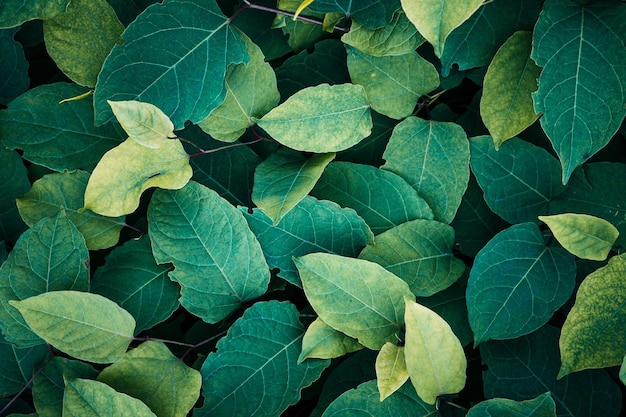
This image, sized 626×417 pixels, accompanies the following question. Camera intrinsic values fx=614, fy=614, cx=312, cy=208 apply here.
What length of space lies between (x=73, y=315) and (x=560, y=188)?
702 millimetres

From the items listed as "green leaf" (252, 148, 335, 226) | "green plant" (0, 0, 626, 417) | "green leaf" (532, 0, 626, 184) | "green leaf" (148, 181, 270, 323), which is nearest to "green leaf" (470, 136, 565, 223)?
"green plant" (0, 0, 626, 417)

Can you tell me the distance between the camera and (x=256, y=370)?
33.0 inches

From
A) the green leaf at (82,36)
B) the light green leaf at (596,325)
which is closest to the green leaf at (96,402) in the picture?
the green leaf at (82,36)

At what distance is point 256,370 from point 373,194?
11.7 inches

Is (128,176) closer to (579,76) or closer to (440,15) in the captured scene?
(440,15)

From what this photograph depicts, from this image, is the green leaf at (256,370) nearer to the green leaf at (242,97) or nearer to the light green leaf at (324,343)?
the light green leaf at (324,343)

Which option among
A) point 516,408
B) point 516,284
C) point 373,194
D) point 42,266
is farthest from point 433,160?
point 42,266

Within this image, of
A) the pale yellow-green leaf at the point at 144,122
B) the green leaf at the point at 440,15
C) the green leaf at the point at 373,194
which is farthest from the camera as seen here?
the green leaf at the point at 373,194

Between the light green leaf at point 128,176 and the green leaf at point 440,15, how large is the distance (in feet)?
1.22

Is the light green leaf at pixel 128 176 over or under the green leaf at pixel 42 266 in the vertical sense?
over

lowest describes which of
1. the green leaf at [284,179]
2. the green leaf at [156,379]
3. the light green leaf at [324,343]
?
the green leaf at [156,379]

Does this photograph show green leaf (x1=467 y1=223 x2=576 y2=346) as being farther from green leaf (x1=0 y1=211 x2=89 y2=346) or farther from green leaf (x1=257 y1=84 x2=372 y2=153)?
green leaf (x1=0 y1=211 x2=89 y2=346)

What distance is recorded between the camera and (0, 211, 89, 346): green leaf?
864 mm

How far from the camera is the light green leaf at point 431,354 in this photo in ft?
2.43
